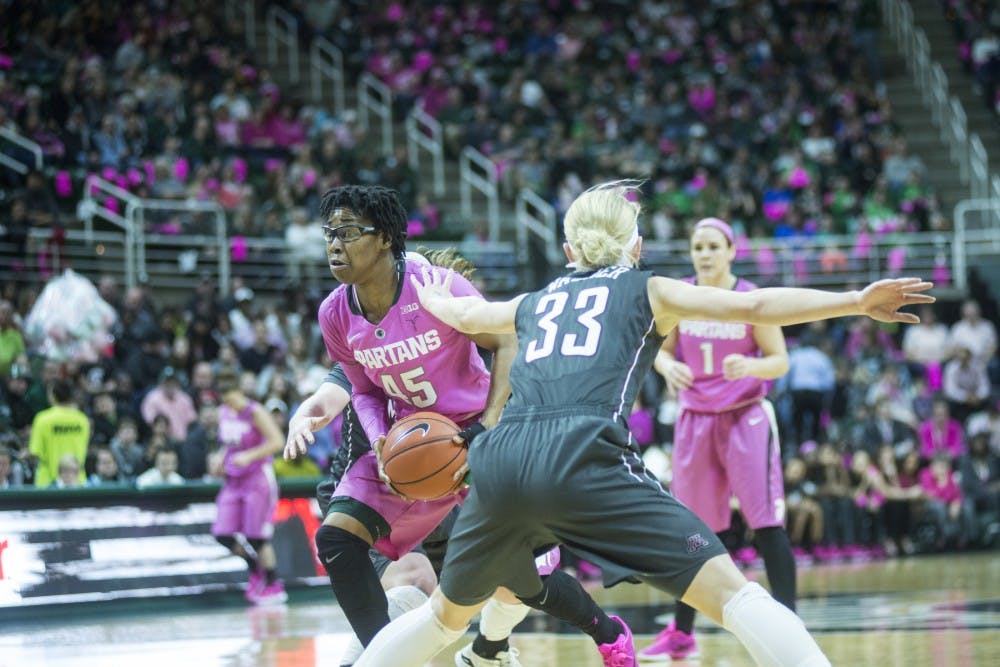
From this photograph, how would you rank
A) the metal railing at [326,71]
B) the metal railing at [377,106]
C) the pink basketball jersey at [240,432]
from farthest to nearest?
the metal railing at [326,71] < the metal railing at [377,106] < the pink basketball jersey at [240,432]

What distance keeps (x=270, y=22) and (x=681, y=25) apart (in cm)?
699

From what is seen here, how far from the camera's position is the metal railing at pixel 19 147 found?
14.7 m

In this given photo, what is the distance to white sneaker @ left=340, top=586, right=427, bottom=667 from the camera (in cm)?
573

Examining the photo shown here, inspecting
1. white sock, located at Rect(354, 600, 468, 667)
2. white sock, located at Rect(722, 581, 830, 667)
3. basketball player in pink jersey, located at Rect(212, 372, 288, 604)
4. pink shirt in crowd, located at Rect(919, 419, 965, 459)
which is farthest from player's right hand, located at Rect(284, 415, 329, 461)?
pink shirt in crowd, located at Rect(919, 419, 965, 459)

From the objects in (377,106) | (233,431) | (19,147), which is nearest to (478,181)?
(377,106)

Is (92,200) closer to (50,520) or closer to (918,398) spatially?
(50,520)

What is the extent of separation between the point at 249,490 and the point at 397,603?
20.0 feet

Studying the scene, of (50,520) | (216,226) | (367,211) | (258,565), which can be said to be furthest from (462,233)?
(367,211)

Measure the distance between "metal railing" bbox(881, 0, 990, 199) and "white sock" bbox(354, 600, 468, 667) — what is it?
19101 millimetres

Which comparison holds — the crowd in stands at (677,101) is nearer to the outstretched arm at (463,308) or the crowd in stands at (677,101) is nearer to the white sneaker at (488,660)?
the white sneaker at (488,660)

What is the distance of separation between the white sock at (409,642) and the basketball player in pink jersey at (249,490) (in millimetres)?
7184

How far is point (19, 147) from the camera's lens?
15.0 meters

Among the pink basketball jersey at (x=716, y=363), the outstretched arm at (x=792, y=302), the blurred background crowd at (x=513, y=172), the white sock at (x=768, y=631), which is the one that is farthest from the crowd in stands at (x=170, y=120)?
the white sock at (x=768, y=631)

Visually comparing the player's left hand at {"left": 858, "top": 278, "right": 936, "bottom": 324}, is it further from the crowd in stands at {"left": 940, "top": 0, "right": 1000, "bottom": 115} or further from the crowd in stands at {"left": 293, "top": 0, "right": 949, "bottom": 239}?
the crowd in stands at {"left": 940, "top": 0, "right": 1000, "bottom": 115}
